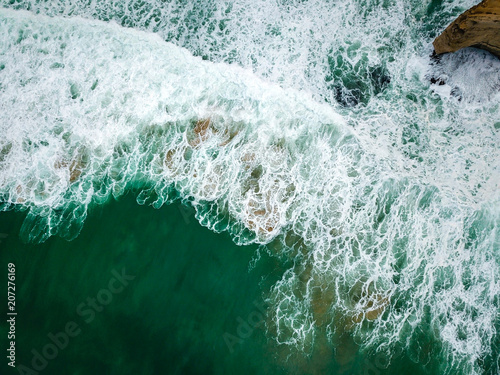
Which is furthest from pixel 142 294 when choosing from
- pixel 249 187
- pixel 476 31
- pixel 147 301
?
pixel 476 31

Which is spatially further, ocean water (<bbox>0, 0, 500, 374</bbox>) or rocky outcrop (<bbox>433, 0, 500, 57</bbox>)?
ocean water (<bbox>0, 0, 500, 374</bbox>)

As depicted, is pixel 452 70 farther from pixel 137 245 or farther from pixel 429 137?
pixel 137 245

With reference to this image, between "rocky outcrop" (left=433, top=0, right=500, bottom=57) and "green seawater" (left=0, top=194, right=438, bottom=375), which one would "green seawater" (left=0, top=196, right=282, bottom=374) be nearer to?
"green seawater" (left=0, top=194, right=438, bottom=375)

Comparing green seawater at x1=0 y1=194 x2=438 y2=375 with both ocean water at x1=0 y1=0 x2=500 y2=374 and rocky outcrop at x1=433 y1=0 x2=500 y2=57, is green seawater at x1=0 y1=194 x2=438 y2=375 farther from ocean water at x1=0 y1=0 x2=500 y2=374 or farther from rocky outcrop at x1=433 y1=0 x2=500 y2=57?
rocky outcrop at x1=433 y1=0 x2=500 y2=57

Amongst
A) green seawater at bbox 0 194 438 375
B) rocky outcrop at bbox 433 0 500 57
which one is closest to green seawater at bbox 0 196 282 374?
green seawater at bbox 0 194 438 375

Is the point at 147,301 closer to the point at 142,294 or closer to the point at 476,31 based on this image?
the point at 142,294

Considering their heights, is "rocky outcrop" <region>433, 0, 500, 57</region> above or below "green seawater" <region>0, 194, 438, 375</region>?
above
